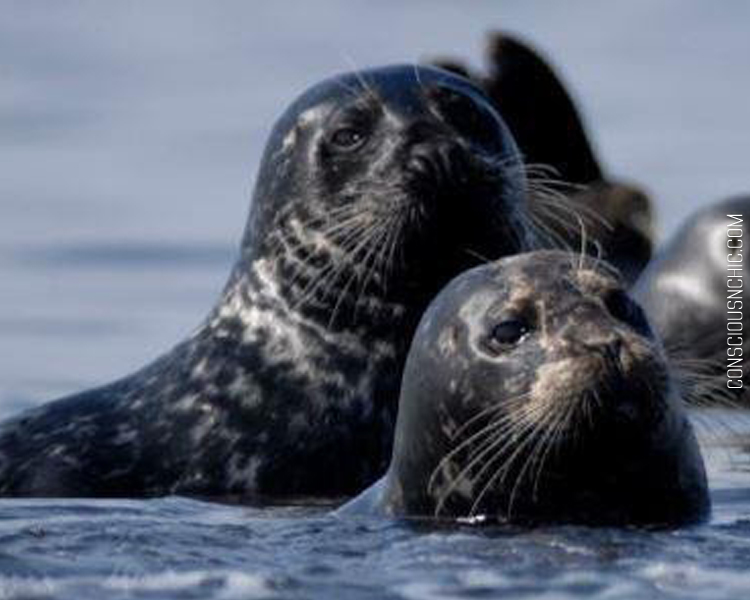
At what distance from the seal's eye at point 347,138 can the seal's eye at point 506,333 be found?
255cm

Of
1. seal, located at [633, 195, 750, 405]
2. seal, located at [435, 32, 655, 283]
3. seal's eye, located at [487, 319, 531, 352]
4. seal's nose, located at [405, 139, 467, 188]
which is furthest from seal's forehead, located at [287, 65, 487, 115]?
seal, located at [435, 32, 655, 283]

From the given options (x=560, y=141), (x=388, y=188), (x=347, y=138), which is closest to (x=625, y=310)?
(x=388, y=188)

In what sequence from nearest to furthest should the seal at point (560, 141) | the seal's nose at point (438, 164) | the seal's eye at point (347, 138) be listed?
1. the seal's nose at point (438, 164)
2. the seal's eye at point (347, 138)
3. the seal at point (560, 141)

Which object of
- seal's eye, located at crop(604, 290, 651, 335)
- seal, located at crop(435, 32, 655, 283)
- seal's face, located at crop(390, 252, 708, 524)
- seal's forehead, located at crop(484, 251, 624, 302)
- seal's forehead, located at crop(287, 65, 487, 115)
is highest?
seal, located at crop(435, 32, 655, 283)

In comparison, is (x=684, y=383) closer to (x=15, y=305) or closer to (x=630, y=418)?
(x=630, y=418)

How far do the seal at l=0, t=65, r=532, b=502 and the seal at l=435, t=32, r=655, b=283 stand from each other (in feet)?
23.2

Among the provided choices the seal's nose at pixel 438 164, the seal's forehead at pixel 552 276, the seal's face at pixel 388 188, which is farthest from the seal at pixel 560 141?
the seal's forehead at pixel 552 276

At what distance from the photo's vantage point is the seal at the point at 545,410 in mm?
12102

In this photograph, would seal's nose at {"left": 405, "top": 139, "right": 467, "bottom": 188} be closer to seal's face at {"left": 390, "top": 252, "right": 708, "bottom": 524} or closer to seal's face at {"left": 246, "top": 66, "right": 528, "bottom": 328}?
seal's face at {"left": 246, "top": 66, "right": 528, "bottom": 328}

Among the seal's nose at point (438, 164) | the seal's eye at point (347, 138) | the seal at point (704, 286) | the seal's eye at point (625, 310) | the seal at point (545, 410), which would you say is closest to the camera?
the seal at point (545, 410)

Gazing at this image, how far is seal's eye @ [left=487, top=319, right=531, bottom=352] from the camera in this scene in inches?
489

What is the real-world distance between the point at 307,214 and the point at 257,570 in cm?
391

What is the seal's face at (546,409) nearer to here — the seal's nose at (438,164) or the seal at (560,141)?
the seal's nose at (438,164)

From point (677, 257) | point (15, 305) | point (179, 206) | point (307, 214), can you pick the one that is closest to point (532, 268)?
point (307, 214)
